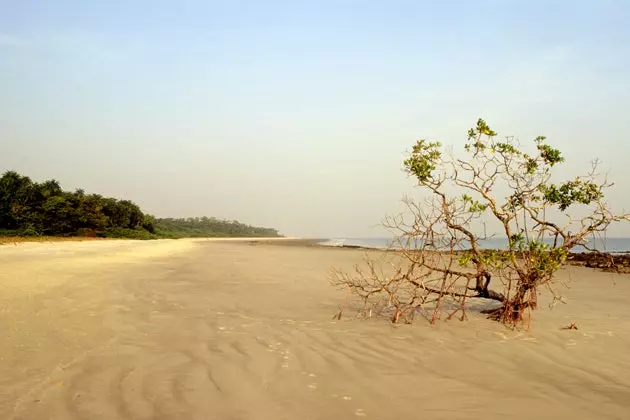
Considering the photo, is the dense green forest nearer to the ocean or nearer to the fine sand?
the ocean

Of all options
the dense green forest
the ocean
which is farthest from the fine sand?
the dense green forest

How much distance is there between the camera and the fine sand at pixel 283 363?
3377 mm

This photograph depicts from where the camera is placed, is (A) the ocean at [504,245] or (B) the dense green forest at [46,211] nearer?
(A) the ocean at [504,245]

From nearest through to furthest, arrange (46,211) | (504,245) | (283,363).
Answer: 1. (283,363)
2. (504,245)
3. (46,211)

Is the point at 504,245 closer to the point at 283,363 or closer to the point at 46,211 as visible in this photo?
the point at 283,363

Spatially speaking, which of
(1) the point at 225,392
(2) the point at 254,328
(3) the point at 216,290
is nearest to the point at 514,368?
(1) the point at 225,392

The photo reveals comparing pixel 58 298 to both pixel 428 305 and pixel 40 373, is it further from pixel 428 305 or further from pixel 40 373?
pixel 428 305

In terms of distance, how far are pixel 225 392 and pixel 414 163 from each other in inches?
198

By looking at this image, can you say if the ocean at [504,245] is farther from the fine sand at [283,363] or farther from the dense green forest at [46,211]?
the dense green forest at [46,211]

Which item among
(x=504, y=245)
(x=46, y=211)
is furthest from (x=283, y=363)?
(x=46, y=211)

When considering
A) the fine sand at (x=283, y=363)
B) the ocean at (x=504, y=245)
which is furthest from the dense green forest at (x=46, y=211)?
the fine sand at (x=283, y=363)

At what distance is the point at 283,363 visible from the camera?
15.0 ft

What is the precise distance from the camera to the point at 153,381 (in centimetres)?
388

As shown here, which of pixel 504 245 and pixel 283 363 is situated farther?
pixel 504 245
